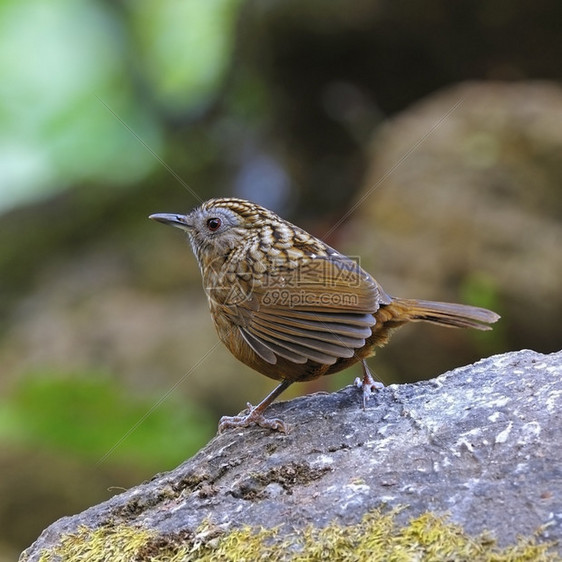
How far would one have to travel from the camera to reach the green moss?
92.1 inches

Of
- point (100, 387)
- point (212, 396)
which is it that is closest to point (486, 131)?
point (212, 396)

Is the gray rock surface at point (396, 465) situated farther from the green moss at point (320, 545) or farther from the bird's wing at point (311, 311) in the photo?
the bird's wing at point (311, 311)

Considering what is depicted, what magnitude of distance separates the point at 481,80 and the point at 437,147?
207 centimetres

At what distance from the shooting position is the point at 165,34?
35.8 feet

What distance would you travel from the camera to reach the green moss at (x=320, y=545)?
2340 mm

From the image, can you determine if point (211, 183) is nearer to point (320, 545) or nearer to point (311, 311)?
point (311, 311)

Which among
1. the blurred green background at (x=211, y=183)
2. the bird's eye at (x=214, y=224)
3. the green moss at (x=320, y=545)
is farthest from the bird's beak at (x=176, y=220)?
the blurred green background at (x=211, y=183)

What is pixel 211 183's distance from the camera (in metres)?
10.0

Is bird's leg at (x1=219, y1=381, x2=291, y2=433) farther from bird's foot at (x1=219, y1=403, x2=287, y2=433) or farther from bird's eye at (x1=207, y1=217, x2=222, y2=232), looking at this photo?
bird's eye at (x1=207, y1=217, x2=222, y2=232)

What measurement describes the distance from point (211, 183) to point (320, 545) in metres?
7.85

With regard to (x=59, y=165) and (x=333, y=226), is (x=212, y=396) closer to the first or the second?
(x=333, y=226)

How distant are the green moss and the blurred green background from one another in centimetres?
281

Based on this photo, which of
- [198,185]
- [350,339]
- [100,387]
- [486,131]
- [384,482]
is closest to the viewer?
[384,482]

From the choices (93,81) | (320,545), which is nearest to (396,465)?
(320,545)
